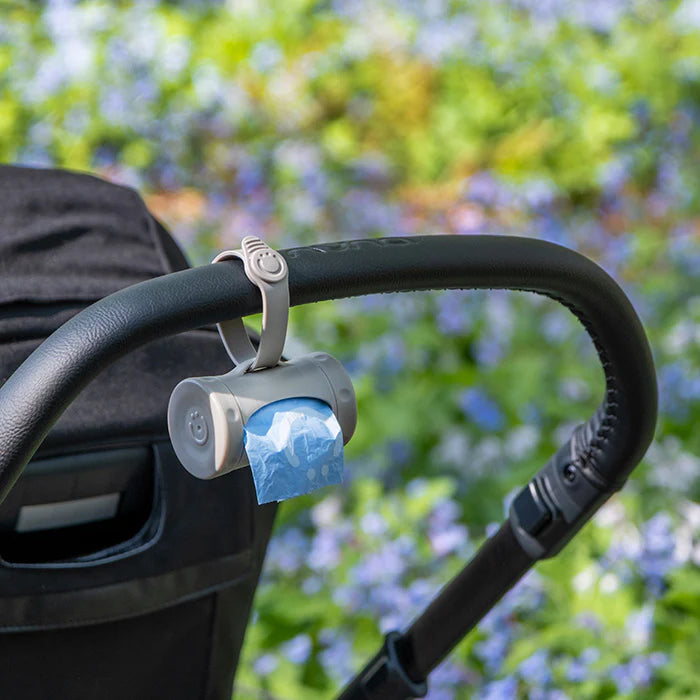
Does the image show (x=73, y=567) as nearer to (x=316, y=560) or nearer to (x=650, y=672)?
(x=650, y=672)

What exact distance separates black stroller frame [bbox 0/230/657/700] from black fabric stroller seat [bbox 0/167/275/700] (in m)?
0.22

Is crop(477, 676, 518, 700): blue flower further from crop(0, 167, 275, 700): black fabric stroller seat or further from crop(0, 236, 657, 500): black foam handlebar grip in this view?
crop(0, 236, 657, 500): black foam handlebar grip

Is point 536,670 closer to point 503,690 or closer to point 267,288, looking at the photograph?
point 503,690

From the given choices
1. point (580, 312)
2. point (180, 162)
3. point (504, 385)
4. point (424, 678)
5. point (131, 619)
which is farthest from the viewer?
point (180, 162)

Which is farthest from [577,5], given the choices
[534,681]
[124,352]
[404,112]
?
[124,352]

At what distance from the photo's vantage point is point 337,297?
2.30 feet

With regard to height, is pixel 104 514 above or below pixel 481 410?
above

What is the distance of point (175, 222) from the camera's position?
3404 millimetres

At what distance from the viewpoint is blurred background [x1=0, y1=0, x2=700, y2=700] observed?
1.87 metres

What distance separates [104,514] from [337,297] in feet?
1.24

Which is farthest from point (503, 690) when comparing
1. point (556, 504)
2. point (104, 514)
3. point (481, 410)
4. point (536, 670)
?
point (481, 410)

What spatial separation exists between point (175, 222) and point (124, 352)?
2.84 metres

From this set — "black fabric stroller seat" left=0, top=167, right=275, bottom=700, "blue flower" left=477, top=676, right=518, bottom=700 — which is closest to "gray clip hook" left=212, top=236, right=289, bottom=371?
"black fabric stroller seat" left=0, top=167, right=275, bottom=700

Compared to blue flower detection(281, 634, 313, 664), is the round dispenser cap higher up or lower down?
higher up
